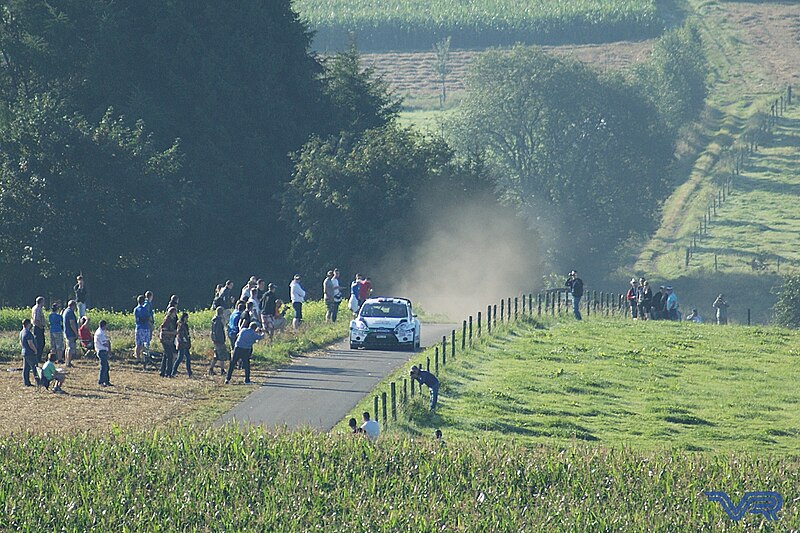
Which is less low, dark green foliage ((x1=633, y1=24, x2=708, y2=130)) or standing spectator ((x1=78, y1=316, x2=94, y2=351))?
dark green foliage ((x1=633, y1=24, x2=708, y2=130))

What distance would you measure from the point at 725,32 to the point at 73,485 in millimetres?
169180

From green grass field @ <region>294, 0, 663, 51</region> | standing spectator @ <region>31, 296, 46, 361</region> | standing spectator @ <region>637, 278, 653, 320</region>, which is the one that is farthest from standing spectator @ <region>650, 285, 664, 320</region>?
green grass field @ <region>294, 0, 663, 51</region>

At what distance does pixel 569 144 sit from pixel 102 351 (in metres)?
91.5

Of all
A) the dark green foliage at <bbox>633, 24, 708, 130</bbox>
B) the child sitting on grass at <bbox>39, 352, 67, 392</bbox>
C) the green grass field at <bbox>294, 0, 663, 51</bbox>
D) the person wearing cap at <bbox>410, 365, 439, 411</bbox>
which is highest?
the green grass field at <bbox>294, 0, 663, 51</bbox>

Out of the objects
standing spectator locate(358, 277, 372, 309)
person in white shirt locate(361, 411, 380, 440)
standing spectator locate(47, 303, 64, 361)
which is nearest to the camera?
person in white shirt locate(361, 411, 380, 440)

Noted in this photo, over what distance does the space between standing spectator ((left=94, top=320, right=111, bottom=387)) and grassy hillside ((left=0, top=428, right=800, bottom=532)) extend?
23.2ft

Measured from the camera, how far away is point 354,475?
27.8m

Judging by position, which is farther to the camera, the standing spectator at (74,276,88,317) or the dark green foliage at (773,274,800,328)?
the dark green foliage at (773,274,800,328)

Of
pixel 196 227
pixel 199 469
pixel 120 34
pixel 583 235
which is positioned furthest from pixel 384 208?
pixel 583 235

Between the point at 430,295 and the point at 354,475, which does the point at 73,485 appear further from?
the point at 430,295

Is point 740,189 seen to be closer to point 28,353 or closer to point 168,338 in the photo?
point 168,338

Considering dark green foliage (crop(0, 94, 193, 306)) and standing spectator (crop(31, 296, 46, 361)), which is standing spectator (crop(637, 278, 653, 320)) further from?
standing spectator (crop(31, 296, 46, 361))

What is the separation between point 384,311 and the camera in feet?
153

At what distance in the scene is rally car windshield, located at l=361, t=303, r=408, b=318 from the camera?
1827 inches
